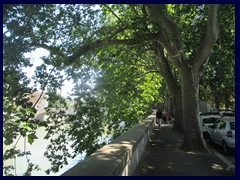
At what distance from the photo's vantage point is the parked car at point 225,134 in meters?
13.7

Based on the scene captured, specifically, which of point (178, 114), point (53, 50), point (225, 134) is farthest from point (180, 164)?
point (178, 114)

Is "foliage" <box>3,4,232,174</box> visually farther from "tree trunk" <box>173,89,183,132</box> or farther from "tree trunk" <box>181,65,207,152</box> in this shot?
"tree trunk" <box>173,89,183,132</box>

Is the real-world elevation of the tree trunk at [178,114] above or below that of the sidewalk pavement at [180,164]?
above

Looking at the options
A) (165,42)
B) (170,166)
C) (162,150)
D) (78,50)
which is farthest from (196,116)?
(78,50)

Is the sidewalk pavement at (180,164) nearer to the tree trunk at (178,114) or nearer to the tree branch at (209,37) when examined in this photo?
the tree branch at (209,37)

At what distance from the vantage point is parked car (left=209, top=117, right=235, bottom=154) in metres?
13.7

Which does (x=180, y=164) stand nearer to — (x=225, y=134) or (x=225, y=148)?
(x=225, y=148)

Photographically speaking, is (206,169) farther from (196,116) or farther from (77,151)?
(77,151)

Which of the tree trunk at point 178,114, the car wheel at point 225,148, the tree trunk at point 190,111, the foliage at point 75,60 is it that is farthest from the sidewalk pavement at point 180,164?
the tree trunk at point 178,114

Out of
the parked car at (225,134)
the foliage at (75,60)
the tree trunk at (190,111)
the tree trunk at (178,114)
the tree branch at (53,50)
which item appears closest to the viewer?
the foliage at (75,60)

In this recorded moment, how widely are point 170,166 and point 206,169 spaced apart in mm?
1025

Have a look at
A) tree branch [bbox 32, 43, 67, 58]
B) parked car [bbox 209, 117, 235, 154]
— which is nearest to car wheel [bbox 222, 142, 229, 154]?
parked car [bbox 209, 117, 235, 154]

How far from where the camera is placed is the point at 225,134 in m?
14.3

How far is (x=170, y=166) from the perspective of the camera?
9859 mm
